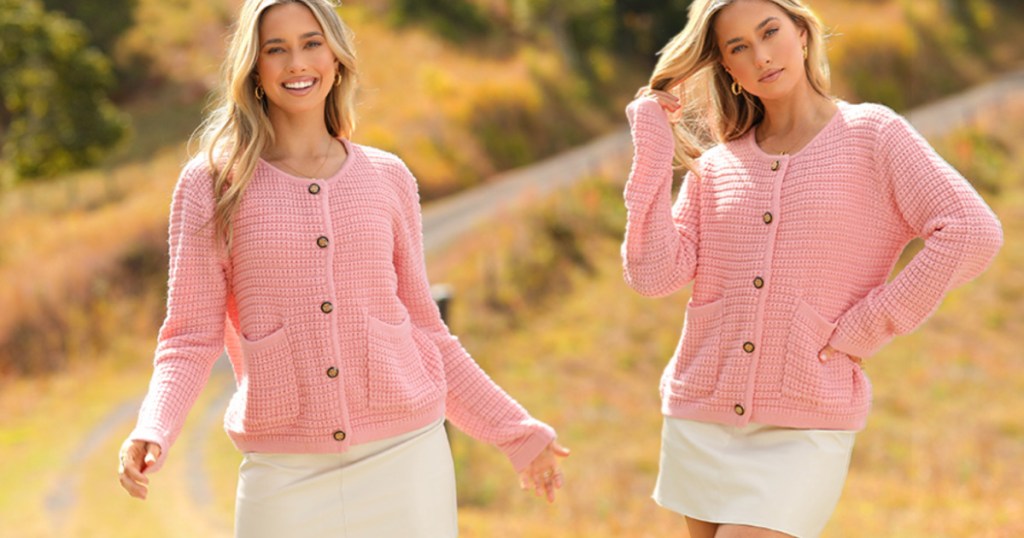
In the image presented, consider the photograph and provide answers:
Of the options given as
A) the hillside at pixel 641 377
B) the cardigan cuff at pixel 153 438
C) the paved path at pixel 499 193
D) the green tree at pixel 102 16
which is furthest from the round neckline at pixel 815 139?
the green tree at pixel 102 16

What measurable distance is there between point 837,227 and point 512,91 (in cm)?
1960

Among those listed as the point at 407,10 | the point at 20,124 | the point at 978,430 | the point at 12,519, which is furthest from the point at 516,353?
the point at 407,10

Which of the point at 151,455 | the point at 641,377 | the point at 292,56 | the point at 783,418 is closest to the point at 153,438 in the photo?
the point at 151,455

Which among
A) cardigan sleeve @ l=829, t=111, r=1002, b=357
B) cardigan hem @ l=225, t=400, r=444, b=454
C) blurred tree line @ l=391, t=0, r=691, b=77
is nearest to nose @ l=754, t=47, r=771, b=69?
cardigan sleeve @ l=829, t=111, r=1002, b=357

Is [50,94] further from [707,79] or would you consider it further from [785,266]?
[785,266]

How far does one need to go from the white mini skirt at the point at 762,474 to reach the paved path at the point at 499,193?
18.7 feet

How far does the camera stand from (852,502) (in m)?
7.27

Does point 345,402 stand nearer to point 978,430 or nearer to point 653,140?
point 653,140

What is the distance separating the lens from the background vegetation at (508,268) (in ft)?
28.4

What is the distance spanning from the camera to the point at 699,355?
10.5ft

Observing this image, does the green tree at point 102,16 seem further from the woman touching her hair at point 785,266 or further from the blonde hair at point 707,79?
the woman touching her hair at point 785,266

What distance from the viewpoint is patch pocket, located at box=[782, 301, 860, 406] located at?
119 inches

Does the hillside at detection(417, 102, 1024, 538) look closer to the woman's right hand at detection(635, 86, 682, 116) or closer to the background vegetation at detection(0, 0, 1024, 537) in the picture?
the background vegetation at detection(0, 0, 1024, 537)

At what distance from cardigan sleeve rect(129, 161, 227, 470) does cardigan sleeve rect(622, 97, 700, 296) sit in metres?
1.05
